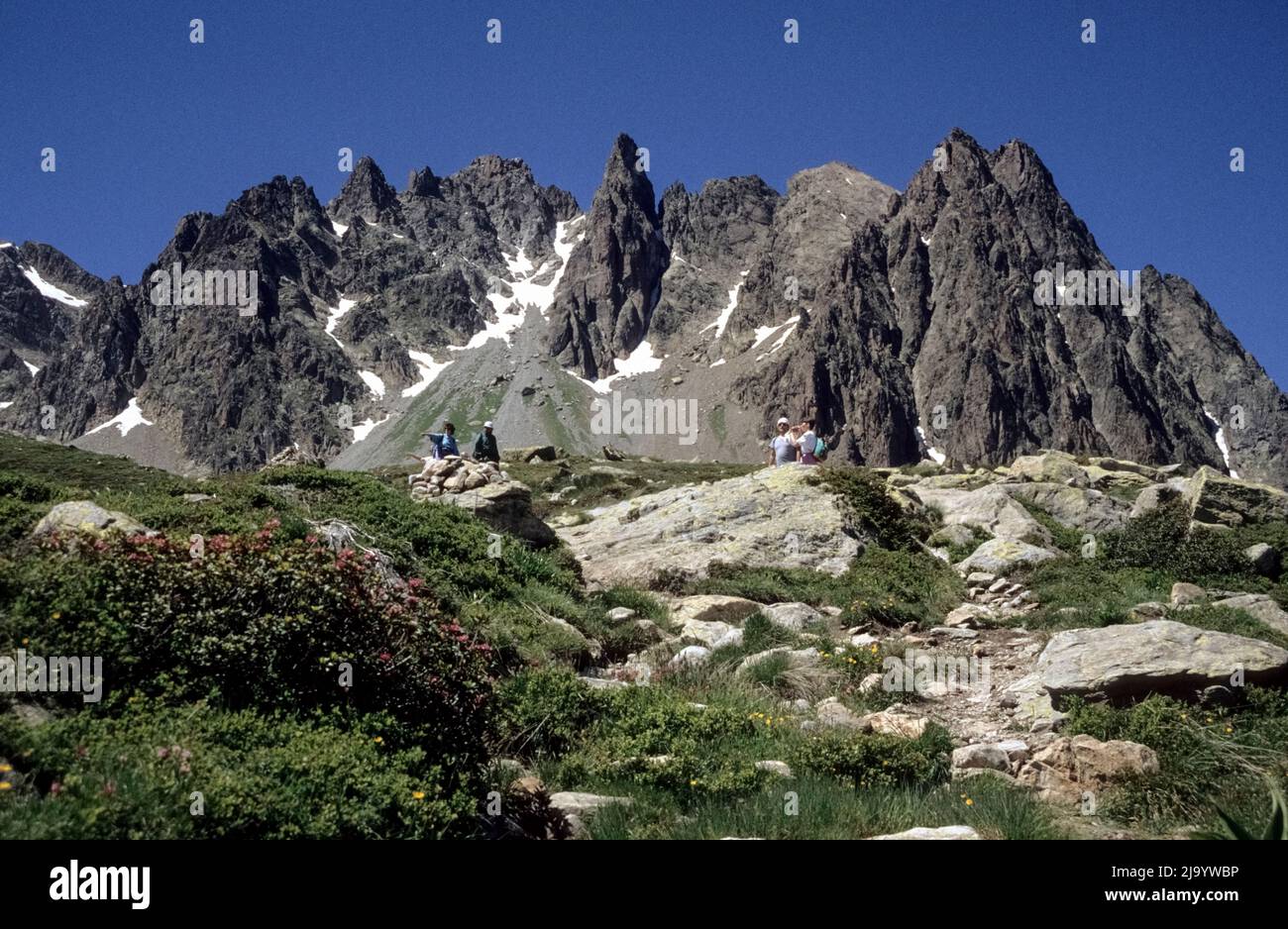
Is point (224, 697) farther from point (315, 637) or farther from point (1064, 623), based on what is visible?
point (1064, 623)

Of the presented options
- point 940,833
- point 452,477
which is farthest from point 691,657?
point 452,477

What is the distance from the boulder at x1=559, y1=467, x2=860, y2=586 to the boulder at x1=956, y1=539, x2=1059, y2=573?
2.29 meters

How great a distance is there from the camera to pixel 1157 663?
8.48 meters

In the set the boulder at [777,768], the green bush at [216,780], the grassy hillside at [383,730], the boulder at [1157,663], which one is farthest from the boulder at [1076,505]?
the green bush at [216,780]

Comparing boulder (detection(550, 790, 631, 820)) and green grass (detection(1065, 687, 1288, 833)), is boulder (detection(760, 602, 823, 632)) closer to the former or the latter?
green grass (detection(1065, 687, 1288, 833))

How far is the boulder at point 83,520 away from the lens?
28.8ft

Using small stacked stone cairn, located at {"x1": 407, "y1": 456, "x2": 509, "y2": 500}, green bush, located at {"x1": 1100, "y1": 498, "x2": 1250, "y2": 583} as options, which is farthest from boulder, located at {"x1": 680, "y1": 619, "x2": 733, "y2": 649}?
green bush, located at {"x1": 1100, "y1": 498, "x2": 1250, "y2": 583}

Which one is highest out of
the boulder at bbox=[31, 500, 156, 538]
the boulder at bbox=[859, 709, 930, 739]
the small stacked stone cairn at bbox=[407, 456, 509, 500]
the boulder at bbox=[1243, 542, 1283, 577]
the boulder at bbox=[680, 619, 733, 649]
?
the small stacked stone cairn at bbox=[407, 456, 509, 500]

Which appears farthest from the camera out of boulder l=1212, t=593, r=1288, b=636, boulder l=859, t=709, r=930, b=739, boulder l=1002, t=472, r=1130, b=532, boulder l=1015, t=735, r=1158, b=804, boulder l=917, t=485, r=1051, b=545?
boulder l=1002, t=472, r=1130, b=532

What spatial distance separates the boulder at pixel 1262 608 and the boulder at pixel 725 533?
6881mm

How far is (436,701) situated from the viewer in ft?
23.5

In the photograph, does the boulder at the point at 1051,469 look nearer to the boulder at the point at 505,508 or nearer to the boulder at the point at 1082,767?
the boulder at the point at 505,508

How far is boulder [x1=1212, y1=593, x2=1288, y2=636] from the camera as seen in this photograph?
35.0 ft
